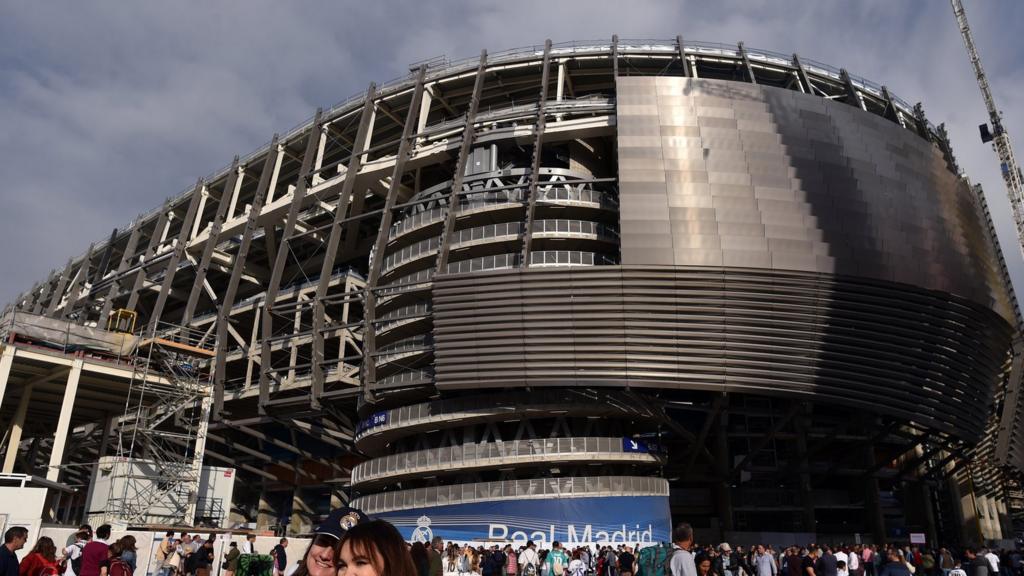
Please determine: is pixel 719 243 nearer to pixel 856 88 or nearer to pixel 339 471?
pixel 856 88

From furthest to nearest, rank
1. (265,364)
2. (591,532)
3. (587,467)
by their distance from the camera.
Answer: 1. (265,364)
2. (587,467)
3. (591,532)

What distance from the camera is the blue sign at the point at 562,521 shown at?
1453 inches

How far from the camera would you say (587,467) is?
4184cm

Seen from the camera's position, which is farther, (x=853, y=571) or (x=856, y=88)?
(x=856, y=88)

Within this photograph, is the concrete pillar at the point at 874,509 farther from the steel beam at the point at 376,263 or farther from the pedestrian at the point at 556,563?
the pedestrian at the point at 556,563

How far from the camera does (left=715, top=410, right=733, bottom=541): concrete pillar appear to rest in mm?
46125

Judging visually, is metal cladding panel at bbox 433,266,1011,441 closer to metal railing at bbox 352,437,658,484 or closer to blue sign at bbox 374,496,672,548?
metal railing at bbox 352,437,658,484

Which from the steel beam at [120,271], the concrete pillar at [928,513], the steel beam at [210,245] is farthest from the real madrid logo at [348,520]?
the steel beam at [120,271]

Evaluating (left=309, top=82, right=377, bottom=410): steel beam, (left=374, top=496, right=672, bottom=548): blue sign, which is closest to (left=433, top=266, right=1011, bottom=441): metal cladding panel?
(left=374, top=496, right=672, bottom=548): blue sign

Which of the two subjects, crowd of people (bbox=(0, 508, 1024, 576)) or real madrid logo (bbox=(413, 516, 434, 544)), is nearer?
crowd of people (bbox=(0, 508, 1024, 576))

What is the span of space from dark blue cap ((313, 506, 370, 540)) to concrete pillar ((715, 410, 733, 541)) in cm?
4392

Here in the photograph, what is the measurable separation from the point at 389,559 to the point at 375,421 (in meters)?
41.9

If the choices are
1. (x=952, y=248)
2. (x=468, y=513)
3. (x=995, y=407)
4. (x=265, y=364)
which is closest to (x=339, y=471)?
(x=265, y=364)

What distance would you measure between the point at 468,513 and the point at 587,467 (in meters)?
7.71
